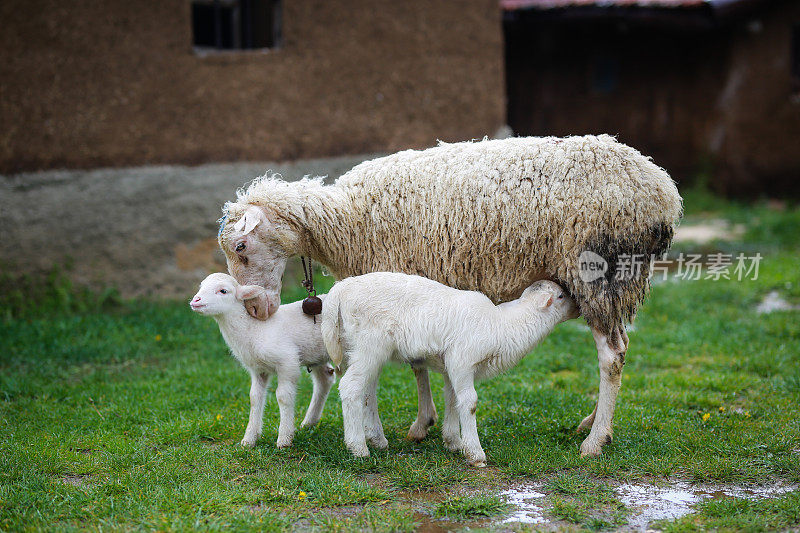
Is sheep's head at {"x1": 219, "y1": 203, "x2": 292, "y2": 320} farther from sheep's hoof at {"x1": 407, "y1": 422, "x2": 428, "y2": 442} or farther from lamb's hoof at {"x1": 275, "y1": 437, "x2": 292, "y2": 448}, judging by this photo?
sheep's hoof at {"x1": 407, "y1": 422, "x2": 428, "y2": 442}

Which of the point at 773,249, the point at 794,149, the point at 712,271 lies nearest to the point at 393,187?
the point at 712,271

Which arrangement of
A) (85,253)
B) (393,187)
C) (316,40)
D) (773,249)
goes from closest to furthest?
(393,187) < (85,253) < (316,40) < (773,249)

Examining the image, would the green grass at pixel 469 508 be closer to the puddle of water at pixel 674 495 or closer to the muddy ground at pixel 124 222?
the puddle of water at pixel 674 495

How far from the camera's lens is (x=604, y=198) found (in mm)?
4477

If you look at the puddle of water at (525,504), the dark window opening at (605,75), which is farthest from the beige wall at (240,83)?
the dark window opening at (605,75)

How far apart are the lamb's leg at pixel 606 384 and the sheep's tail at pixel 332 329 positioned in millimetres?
1475

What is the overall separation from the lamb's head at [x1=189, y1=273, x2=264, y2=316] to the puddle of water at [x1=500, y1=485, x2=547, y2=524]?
1794mm

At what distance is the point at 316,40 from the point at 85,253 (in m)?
3.31

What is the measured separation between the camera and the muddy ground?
7973 millimetres

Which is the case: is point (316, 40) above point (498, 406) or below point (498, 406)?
above

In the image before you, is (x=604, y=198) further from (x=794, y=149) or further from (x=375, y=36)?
(x=794, y=149)

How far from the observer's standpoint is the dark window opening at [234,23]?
8.85m

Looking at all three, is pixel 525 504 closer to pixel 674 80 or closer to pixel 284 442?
pixel 284 442

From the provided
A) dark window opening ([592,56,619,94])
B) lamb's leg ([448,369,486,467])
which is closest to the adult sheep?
lamb's leg ([448,369,486,467])
